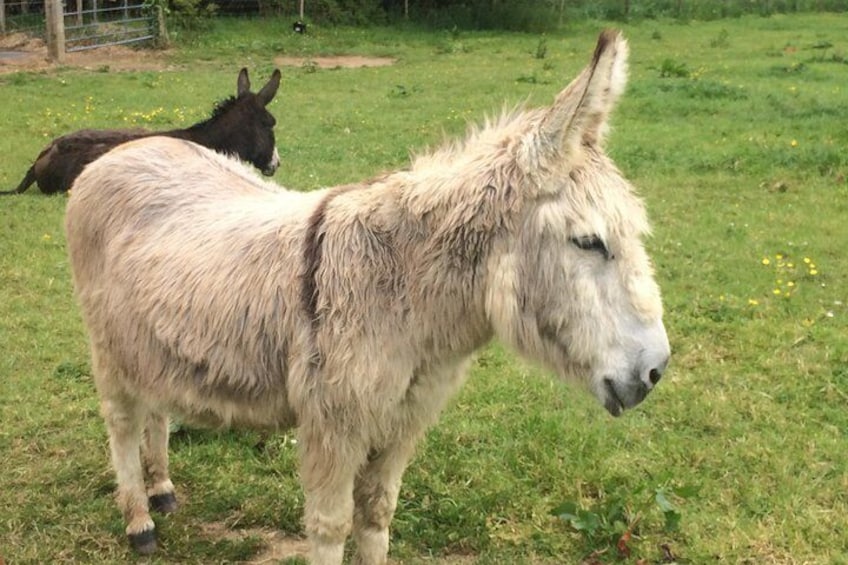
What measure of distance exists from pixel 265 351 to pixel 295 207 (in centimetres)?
56

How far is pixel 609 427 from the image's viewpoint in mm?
4520

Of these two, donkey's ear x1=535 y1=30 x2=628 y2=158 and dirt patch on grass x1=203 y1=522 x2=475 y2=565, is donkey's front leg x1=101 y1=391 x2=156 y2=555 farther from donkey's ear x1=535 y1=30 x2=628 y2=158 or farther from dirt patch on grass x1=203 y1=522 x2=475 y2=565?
donkey's ear x1=535 y1=30 x2=628 y2=158

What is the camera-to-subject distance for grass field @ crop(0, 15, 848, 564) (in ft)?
12.1

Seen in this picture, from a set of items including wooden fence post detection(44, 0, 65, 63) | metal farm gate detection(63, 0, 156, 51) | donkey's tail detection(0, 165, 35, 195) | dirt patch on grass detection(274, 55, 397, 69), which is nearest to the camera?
donkey's tail detection(0, 165, 35, 195)

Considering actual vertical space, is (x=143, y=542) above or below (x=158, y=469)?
below

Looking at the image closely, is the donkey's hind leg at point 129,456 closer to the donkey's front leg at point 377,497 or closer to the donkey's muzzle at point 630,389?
the donkey's front leg at point 377,497

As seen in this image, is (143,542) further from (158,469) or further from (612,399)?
(612,399)

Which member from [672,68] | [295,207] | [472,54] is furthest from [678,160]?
[472,54]

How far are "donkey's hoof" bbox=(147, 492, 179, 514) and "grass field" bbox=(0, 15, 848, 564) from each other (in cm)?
6

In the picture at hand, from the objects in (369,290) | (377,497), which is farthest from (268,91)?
(369,290)

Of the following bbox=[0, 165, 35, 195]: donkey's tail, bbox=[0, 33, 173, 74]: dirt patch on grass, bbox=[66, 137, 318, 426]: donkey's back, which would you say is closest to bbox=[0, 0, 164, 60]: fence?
bbox=[0, 33, 173, 74]: dirt patch on grass

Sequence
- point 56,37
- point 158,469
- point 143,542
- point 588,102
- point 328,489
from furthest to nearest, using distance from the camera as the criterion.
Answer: point 56,37, point 158,469, point 143,542, point 328,489, point 588,102

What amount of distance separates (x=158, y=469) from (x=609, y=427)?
7.44ft

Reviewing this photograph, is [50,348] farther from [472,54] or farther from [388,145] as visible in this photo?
[472,54]
